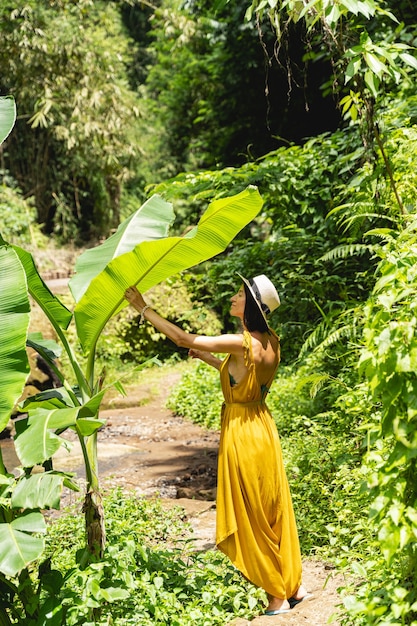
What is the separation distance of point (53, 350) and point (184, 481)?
139 inches

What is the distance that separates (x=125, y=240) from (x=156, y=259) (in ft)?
1.05


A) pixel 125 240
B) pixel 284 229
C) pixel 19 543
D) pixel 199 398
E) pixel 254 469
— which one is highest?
pixel 125 240

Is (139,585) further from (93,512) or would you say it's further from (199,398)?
(199,398)

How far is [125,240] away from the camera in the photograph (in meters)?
3.70

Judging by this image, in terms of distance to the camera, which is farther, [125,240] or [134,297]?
[125,240]

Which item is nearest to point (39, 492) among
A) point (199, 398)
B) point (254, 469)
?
point (254, 469)

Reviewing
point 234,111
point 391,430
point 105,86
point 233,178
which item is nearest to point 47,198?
point 105,86

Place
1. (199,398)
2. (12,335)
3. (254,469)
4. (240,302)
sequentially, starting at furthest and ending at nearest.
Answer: (199,398) → (240,302) → (254,469) → (12,335)

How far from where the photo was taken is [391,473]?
2361mm

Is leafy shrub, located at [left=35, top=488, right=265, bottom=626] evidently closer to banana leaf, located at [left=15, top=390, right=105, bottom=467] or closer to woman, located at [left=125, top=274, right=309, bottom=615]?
woman, located at [left=125, top=274, right=309, bottom=615]

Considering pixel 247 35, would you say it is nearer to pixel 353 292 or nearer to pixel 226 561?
pixel 353 292

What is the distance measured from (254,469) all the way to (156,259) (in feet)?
4.34

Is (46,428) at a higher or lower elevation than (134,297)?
lower

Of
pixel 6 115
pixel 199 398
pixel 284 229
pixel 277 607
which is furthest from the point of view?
pixel 199 398
